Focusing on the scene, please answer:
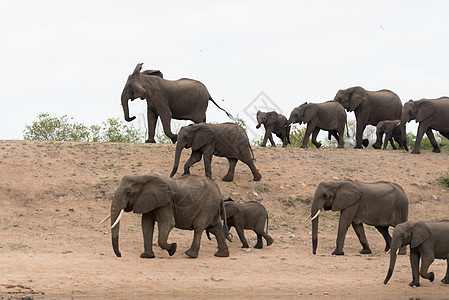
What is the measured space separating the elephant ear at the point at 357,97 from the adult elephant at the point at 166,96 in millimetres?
7542

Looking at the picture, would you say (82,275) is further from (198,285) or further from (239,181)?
(239,181)

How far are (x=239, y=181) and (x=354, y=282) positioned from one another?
30.6 feet

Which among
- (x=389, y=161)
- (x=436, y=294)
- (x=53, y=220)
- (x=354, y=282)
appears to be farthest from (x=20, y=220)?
A: (x=389, y=161)

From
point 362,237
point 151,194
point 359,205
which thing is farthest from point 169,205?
point 362,237

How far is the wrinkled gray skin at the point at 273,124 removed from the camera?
32.2 meters

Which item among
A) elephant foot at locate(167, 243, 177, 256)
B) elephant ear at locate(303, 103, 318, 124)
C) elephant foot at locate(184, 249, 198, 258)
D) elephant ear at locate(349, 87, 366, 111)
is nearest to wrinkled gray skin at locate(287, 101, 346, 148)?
elephant ear at locate(303, 103, 318, 124)

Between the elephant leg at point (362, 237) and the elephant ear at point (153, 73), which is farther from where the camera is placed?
the elephant ear at point (153, 73)

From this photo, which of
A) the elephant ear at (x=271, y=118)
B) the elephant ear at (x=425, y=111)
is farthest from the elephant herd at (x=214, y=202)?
the elephant ear at (x=425, y=111)

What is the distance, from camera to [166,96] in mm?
27000

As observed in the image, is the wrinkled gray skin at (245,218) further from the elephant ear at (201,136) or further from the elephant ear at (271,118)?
the elephant ear at (271,118)

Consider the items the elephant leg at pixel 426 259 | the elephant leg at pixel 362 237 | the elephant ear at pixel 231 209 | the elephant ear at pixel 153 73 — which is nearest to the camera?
the elephant leg at pixel 426 259

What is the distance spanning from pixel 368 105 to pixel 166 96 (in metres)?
10.1

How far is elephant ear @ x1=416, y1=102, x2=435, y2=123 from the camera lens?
30.6 metres

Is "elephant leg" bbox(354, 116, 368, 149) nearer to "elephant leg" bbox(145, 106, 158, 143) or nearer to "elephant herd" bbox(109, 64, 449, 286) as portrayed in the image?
"elephant herd" bbox(109, 64, 449, 286)
